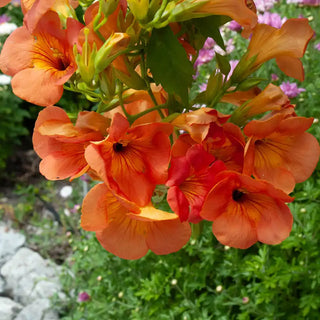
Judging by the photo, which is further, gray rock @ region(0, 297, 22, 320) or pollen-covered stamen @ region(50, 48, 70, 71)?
gray rock @ region(0, 297, 22, 320)

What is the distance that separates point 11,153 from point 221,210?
3.76m

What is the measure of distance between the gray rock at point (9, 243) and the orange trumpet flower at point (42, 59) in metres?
2.75

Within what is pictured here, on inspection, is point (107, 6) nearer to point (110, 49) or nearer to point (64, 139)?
point (110, 49)

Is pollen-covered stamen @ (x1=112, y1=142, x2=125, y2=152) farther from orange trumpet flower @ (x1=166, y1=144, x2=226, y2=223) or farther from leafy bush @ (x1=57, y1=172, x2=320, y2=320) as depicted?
leafy bush @ (x1=57, y1=172, x2=320, y2=320)

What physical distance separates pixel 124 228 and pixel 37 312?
2.23 m

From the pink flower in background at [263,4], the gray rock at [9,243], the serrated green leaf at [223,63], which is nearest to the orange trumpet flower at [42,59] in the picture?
the serrated green leaf at [223,63]

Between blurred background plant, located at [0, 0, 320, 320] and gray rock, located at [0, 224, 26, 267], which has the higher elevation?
blurred background plant, located at [0, 0, 320, 320]

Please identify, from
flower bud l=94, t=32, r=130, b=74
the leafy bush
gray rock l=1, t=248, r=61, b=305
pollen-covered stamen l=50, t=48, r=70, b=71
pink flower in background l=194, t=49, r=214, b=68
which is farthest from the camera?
gray rock l=1, t=248, r=61, b=305

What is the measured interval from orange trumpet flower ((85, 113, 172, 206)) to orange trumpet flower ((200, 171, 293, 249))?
0.08m

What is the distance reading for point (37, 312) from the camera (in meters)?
2.57

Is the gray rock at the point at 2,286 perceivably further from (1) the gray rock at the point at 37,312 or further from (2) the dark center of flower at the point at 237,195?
(2) the dark center of flower at the point at 237,195

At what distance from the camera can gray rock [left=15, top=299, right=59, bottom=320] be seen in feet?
8.33

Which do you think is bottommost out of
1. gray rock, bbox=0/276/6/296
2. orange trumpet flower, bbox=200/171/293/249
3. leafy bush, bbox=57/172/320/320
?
gray rock, bbox=0/276/6/296

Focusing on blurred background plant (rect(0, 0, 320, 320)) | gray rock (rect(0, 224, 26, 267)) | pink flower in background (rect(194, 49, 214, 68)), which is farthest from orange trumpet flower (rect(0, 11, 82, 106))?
gray rock (rect(0, 224, 26, 267))
